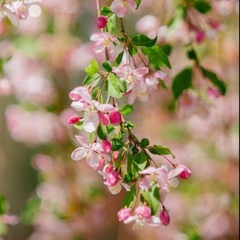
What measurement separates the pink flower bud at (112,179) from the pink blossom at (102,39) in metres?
0.22

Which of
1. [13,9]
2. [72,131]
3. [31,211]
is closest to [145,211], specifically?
[13,9]

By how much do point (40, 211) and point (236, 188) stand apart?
0.82 m

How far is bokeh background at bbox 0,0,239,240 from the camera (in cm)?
219

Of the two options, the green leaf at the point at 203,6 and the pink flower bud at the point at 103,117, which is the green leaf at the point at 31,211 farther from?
the pink flower bud at the point at 103,117

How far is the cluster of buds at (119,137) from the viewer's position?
100cm

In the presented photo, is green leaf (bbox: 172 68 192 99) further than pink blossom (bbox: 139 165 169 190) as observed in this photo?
Yes

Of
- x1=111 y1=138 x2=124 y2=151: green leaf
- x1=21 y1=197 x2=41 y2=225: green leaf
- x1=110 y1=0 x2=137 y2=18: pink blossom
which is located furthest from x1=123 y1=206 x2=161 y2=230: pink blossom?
x1=21 y1=197 x2=41 y2=225: green leaf

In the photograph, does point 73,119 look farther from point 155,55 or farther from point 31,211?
point 31,211

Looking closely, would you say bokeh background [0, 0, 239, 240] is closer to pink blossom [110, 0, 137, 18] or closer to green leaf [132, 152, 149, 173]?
pink blossom [110, 0, 137, 18]

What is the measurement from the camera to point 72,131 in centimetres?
227

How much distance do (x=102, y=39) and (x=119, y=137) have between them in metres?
0.18

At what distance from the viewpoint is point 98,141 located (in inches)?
41.6

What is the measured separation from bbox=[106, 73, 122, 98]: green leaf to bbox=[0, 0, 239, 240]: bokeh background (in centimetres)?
73

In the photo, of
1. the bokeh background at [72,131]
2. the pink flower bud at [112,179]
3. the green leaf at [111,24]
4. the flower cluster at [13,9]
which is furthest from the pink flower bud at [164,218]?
the bokeh background at [72,131]
